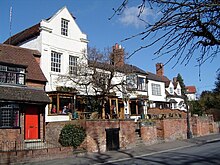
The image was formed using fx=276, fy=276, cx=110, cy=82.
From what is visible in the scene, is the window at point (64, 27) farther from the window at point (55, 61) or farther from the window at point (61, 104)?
the window at point (61, 104)

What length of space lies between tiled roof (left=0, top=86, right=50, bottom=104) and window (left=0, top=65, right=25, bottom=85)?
0.67 metres

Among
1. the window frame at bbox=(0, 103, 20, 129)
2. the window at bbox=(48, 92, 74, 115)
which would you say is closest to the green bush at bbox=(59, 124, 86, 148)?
the window frame at bbox=(0, 103, 20, 129)

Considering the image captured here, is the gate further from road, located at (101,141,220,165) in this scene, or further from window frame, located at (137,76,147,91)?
window frame, located at (137,76,147,91)

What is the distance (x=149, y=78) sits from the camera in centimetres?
4453

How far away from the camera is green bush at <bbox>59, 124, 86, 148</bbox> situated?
1952 cm

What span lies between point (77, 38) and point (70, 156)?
14.1 metres

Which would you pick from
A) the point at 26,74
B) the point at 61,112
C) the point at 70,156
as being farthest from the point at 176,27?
Answer: the point at 61,112

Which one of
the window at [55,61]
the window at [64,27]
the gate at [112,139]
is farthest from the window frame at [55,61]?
the gate at [112,139]

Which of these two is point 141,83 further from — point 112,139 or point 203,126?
point 112,139

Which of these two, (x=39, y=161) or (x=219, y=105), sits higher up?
(x=219, y=105)

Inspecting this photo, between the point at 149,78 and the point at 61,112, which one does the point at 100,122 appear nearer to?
the point at 61,112

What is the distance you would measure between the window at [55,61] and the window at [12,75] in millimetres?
4670

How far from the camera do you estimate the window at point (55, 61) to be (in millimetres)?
26009

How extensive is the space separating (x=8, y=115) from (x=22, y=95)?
1.71 m
